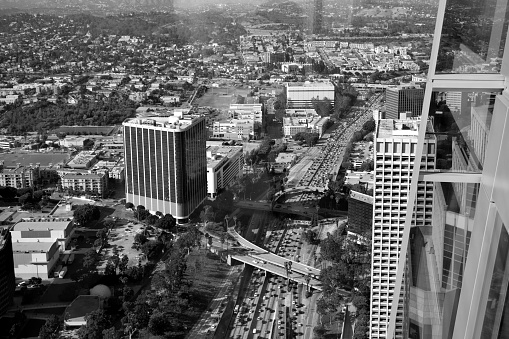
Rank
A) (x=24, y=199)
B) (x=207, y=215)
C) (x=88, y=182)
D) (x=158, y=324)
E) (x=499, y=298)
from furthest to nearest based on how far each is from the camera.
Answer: (x=88, y=182) → (x=24, y=199) → (x=207, y=215) → (x=158, y=324) → (x=499, y=298)

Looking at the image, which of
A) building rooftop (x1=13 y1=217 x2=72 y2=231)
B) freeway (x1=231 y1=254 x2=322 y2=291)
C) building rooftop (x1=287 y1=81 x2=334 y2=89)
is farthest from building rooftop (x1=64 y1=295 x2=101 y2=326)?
building rooftop (x1=287 y1=81 x2=334 y2=89)

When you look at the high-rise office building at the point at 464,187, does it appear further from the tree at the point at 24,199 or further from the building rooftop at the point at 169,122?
the tree at the point at 24,199

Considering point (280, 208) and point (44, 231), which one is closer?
point (44, 231)

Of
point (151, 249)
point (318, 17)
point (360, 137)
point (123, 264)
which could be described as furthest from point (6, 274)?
point (318, 17)

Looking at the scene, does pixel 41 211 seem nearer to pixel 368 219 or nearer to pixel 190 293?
pixel 190 293

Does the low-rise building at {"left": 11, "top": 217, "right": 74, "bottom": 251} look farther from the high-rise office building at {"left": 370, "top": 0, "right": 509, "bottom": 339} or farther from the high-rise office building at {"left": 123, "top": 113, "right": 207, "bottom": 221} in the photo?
the high-rise office building at {"left": 370, "top": 0, "right": 509, "bottom": 339}

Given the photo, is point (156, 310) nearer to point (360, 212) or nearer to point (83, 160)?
point (360, 212)

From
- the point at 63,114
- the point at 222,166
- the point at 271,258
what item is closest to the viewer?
the point at 271,258
